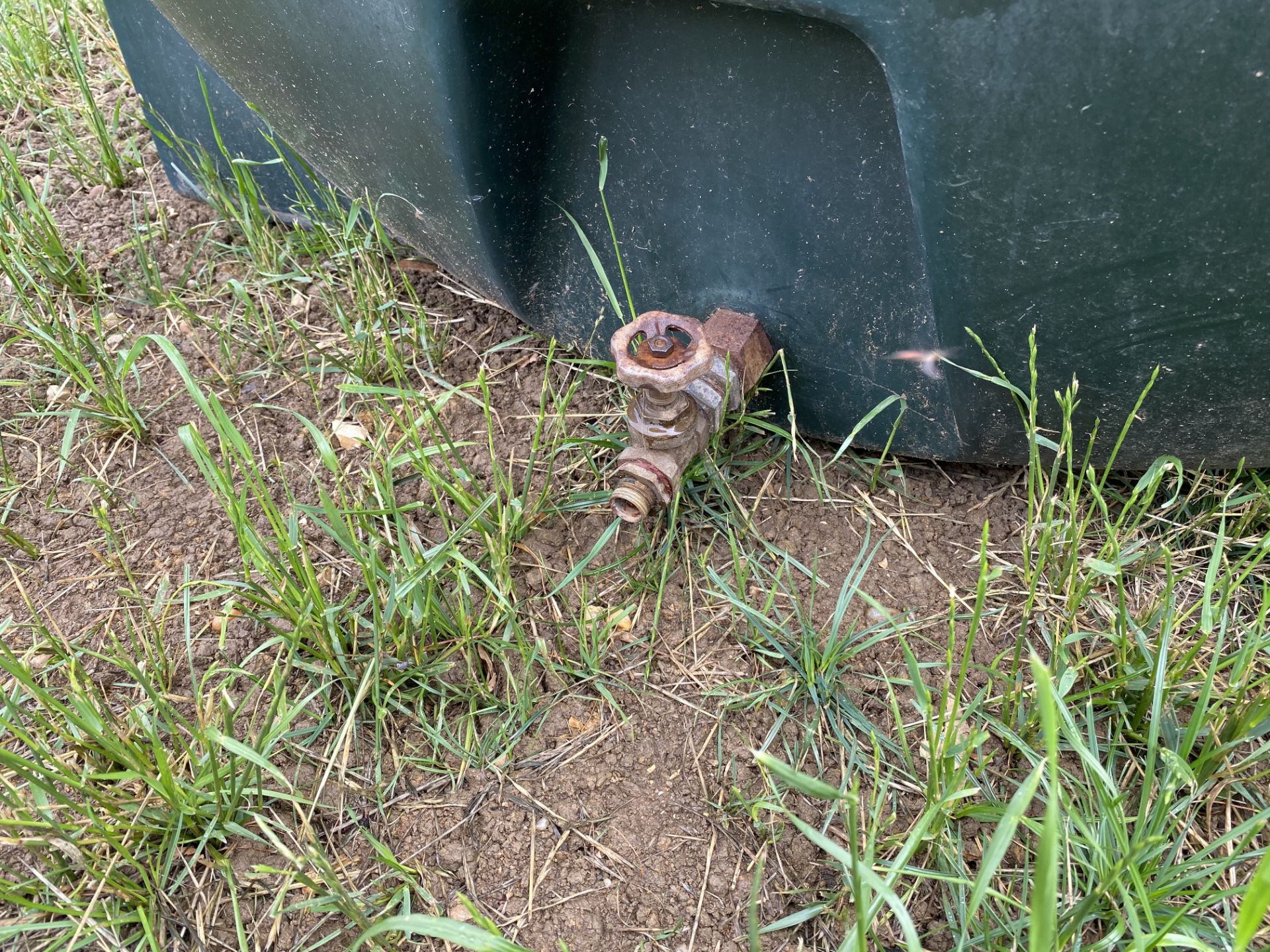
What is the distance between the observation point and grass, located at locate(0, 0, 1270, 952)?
42.4 inches

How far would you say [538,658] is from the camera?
1.31 meters

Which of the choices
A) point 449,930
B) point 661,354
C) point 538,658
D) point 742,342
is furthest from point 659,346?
point 449,930

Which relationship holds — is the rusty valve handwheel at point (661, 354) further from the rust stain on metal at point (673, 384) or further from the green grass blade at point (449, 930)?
the green grass blade at point (449, 930)

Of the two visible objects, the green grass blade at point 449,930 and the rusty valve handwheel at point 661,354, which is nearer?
the green grass blade at point 449,930

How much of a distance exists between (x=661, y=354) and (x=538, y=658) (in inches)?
16.9

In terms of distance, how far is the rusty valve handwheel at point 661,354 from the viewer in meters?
1.21

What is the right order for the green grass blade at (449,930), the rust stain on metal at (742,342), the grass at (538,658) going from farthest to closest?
the rust stain on metal at (742,342) → the grass at (538,658) → the green grass blade at (449,930)

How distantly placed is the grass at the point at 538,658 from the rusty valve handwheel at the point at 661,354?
5.5 inches

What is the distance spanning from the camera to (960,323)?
116 cm

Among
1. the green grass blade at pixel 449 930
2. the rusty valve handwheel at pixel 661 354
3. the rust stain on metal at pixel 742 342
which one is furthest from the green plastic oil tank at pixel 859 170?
the green grass blade at pixel 449 930

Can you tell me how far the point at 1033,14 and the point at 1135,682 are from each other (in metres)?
0.76

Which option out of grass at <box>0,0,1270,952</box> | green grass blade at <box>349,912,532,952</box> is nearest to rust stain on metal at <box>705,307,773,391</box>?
grass at <box>0,0,1270,952</box>

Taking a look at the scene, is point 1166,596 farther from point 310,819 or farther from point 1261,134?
point 310,819

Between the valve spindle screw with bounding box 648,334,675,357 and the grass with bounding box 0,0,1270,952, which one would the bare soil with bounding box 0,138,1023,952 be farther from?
the valve spindle screw with bounding box 648,334,675,357
